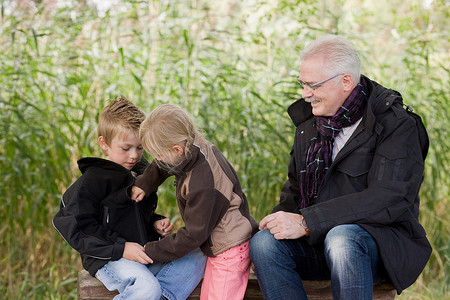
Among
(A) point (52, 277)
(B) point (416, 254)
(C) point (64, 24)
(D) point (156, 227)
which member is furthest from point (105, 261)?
(C) point (64, 24)

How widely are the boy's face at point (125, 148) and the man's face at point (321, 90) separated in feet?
2.28

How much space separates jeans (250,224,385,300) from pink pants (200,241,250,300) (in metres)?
0.07

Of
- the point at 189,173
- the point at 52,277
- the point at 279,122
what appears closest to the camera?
the point at 189,173

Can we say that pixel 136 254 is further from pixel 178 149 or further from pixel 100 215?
pixel 178 149

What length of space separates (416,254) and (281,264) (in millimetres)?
495

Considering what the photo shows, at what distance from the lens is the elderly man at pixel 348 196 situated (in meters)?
2.12

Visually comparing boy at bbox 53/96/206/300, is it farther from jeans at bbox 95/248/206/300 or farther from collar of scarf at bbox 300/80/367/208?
collar of scarf at bbox 300/80/367/208

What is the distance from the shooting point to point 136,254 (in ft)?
7.26

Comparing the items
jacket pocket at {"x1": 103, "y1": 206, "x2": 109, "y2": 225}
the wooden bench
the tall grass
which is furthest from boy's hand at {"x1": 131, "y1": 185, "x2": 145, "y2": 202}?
the tall grass

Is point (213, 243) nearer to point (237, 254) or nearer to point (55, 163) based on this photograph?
point (237, 254)

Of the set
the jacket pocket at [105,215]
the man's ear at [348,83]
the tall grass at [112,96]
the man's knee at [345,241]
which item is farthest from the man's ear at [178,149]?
the tall grass at [112,96]

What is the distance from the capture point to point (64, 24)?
3.88m

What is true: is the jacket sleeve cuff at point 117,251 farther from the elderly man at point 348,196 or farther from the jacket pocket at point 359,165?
the jacket pocket at point 359,165

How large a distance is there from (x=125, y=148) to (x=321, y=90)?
798 millimetres
